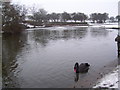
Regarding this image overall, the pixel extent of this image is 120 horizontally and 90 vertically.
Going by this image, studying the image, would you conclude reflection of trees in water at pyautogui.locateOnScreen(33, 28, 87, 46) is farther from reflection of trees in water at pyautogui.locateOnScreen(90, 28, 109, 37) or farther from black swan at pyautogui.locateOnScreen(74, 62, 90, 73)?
black swan at pyautogui.locateOnScreen(74, 62, 90, 73)

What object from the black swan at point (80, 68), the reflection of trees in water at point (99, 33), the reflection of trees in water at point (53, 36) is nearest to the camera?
the black swan at point (80, 68)

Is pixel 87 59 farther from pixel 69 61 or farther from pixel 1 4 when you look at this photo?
pixel 1 4

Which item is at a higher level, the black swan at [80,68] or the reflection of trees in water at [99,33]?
the reflection of trees in water at [99,33]

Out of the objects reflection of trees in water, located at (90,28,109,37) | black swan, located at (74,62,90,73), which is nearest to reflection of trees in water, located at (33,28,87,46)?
reflection of trees in water, located at (90,28,109,37)

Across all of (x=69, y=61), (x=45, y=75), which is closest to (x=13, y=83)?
(x=45, y=75)

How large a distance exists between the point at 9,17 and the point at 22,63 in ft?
125

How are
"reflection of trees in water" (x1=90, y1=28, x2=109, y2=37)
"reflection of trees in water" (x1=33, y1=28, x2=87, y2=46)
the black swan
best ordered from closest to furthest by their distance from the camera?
the black swan, "reflection of trees in water" (x1=33, y1=28, x2=87, y2=46), "reflection of trees in water" (x1=90, y1=28, x2=109, y2=37)

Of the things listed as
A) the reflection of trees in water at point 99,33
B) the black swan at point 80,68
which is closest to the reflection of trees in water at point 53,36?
the reflection of trees in water at point 99,33

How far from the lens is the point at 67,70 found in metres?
16.4

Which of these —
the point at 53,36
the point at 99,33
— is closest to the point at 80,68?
the point at 53,36

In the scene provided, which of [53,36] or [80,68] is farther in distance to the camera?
[53,36]

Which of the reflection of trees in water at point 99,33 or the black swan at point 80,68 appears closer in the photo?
the black swan at point 80,68

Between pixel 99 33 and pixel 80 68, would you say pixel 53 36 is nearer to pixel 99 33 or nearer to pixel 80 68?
pixel 99 33

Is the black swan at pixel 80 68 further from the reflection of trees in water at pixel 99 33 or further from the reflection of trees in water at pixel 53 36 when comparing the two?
the reflection of trees in water at pixel 99 33
